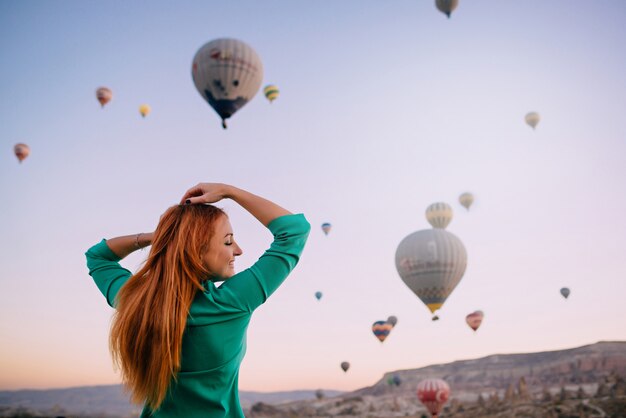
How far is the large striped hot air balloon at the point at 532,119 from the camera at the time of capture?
164 feet

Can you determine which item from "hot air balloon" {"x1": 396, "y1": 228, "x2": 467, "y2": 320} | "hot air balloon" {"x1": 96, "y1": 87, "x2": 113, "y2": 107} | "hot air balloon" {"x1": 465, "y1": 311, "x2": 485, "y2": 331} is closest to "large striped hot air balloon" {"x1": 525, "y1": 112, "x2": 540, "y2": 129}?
"hot air balloon" {"x1": 465, "y1": 311, "x2": 485, "y2": 331}

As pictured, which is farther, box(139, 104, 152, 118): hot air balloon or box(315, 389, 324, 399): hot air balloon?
box(315, 389, 324, 399): hot air balloon

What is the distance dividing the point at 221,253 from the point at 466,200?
50992 mm

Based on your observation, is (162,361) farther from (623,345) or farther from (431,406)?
(623,345)

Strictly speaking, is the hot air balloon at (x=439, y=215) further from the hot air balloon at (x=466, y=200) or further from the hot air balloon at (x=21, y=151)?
the hot air balloon at (x=21, y=151)

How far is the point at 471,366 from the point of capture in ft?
334

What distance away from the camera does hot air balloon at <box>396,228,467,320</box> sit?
113ft

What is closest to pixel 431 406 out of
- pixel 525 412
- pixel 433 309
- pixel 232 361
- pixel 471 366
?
pixel 433 309

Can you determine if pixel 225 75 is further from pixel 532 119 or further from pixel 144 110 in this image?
pixel 532 119

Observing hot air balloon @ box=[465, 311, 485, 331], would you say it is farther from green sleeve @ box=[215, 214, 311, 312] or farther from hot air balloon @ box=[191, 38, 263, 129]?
green sleeve @ box=[215, 214, 311, 312]

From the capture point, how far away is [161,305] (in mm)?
1806

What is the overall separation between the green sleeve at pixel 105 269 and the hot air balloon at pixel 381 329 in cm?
4779

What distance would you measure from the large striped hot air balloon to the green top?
170 feet

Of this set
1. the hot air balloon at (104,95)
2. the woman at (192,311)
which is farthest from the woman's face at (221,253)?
the hot air balloon at (104,95)
